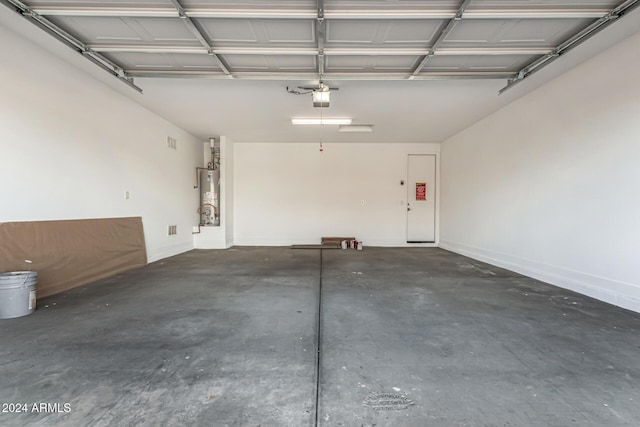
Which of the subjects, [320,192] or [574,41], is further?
[320,192]

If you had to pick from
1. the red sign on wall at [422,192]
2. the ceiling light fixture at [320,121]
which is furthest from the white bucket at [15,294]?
the red sign on wall at [422,192]

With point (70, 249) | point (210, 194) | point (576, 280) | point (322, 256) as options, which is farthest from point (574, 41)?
point (210, 194)

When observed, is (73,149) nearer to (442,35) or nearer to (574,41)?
(442,35)

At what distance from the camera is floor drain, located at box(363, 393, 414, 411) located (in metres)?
1.62

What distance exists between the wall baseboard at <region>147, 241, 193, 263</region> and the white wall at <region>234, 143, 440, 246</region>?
5.08 ft

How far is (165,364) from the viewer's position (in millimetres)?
2043

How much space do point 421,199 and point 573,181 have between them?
4.58 m

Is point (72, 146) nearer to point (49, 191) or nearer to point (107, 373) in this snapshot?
point (49, 191)

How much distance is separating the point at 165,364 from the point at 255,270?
10.3 feet

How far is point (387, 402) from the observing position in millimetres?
1668

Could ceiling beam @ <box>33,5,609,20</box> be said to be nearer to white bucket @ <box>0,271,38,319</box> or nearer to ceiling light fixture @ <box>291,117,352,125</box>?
white bucket @ <box>0,271,38,319</box>

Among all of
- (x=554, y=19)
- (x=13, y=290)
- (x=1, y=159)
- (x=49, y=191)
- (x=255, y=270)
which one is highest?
(x=554, y=19)

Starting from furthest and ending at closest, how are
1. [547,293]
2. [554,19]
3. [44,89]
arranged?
[547,293] < [44,89] < [554,19]

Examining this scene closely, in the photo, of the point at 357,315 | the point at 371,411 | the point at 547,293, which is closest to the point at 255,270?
the point at 357,315
